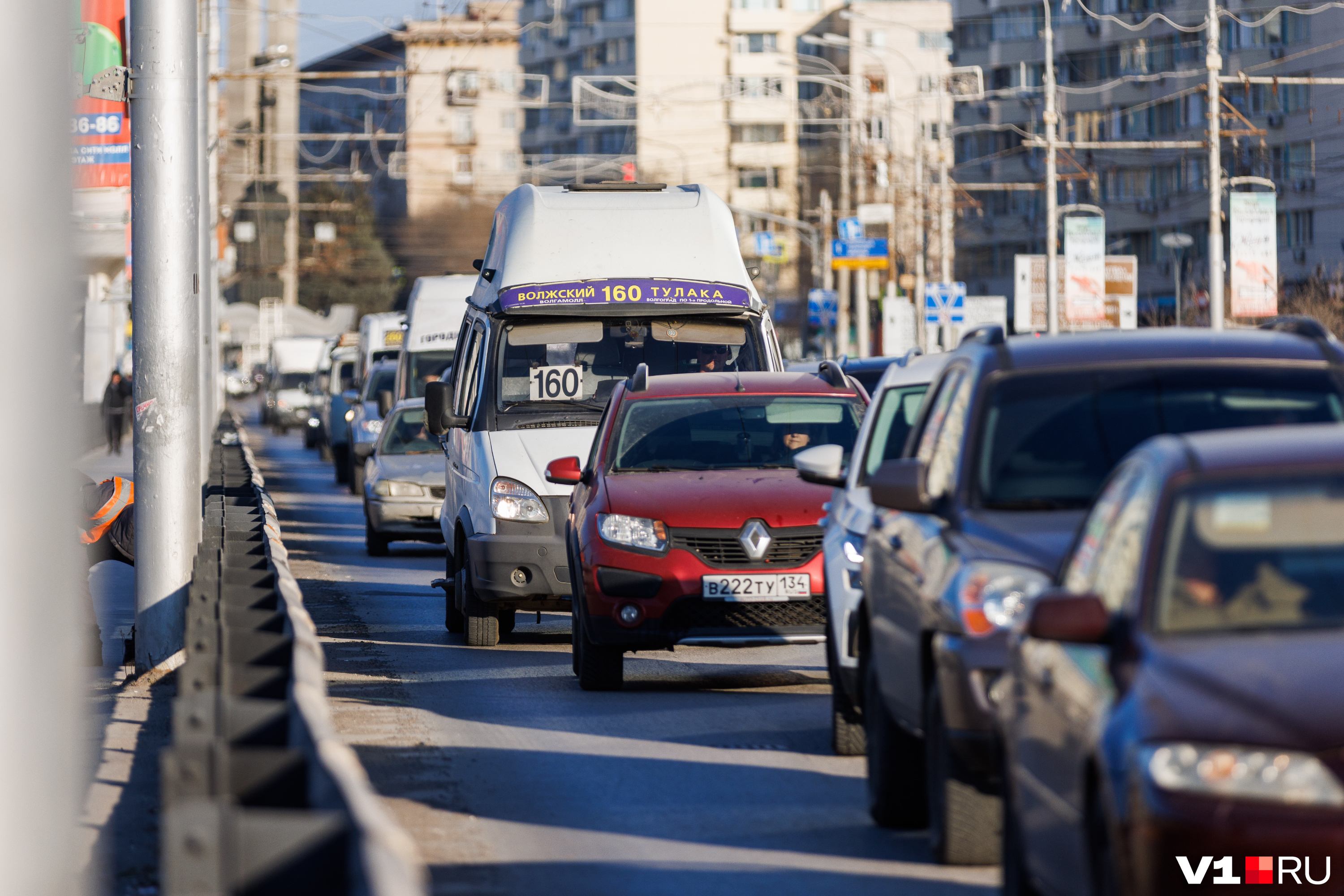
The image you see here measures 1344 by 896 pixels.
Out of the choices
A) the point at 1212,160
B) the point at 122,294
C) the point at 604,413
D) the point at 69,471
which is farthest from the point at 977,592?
the point at 122,294

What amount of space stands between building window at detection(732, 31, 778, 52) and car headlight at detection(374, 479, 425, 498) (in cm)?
10751

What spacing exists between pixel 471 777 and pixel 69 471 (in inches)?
173

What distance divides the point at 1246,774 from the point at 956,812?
231 centimetres

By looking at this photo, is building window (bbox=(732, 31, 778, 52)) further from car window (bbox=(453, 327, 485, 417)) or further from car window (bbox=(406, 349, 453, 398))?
car window (bbox=(453, 327, 485, 417))

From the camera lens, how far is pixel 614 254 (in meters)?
16.6

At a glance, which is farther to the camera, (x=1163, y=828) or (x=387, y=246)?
(x=387, y=246)

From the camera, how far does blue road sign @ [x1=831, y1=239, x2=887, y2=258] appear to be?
2133 inches

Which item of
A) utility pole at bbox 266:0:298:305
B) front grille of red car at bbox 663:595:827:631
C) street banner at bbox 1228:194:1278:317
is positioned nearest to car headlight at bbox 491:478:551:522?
front grille of red car at bbox 663:595:827:631

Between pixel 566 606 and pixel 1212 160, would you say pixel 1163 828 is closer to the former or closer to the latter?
pixel 566 606

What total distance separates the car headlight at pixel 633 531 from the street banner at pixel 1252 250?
27166mm

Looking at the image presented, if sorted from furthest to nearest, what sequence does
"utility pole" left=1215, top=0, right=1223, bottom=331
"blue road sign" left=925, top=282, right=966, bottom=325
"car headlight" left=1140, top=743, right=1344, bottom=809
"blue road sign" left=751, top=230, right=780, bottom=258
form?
"blue road sign" left=751, top=230, right=780, bottom=258, "blue road sign" left=925, top=282, right=966, bottom=325, "utility pole" left=1215, top=0, right=1223, bottom=331, "car headlight" left=1140, top=743, right=1344, bottom=809

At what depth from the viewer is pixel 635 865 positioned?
7422 millimetres

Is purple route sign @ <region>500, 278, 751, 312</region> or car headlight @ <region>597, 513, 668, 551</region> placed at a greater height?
purple route sign @ <region>500, 278, 751, 312</region>

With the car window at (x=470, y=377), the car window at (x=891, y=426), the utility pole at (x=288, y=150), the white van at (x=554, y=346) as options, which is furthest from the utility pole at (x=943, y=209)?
the utility pole at (x=288, y=150)
